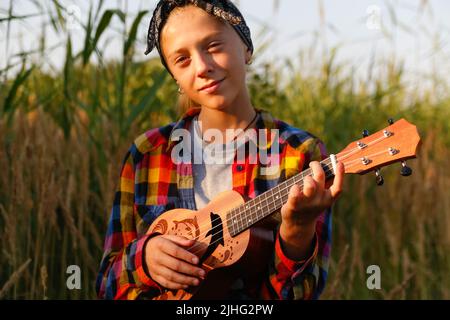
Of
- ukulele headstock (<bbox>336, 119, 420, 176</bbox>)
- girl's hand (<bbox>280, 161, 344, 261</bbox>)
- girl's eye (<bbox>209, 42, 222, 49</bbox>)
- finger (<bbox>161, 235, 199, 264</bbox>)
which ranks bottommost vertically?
finger (<bbox>161, 235, 199, 264</bbox>)

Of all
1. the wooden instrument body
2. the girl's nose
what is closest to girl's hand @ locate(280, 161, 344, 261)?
the wooden instrument body

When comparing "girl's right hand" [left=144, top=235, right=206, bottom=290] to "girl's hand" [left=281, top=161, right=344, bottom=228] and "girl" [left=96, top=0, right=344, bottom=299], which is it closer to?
"girl" [left=96, top=0, right=344, bottom=299]

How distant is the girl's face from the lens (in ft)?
5.78

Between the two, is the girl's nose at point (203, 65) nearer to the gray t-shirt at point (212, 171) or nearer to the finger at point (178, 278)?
the gray t-shirt at point (212, 171)

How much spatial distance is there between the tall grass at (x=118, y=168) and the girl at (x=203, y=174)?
0.31m

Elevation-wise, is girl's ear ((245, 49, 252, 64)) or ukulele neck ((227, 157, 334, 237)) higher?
girl's ear ((245, 49, 252, 64))

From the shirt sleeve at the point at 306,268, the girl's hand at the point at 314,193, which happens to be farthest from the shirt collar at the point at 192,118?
the girl's hand at the point at 314,193

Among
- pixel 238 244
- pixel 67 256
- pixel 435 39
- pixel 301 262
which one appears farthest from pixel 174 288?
pixel 435 39

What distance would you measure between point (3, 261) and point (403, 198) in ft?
5.65

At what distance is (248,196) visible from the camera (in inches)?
71.7

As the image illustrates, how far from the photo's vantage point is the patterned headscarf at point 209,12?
69.9 inches

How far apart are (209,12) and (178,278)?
23.7 inches

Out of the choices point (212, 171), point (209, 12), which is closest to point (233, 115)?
point (212, 171)
